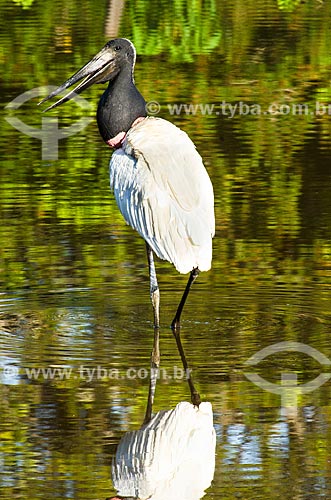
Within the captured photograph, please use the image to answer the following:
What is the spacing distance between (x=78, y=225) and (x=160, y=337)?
3184 millimetres

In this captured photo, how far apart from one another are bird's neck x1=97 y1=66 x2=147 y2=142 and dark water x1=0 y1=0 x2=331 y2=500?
100 cm

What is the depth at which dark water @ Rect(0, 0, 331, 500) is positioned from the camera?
6.97 metres

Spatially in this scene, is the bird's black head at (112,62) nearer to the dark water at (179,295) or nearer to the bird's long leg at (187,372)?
the dark water at (179,295)

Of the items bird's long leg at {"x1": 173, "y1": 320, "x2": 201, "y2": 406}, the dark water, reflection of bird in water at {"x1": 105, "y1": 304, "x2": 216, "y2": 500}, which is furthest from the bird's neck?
reflection of bird in water at {"x1": 105, "y1": 304, "x2": 216, "y2": 500}

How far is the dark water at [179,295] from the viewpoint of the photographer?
697 cm

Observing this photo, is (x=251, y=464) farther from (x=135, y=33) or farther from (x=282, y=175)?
(x=135, y=33)

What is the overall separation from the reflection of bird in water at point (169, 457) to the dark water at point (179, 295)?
70 millimetres

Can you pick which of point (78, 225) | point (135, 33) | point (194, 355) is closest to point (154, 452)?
point (194, 355)

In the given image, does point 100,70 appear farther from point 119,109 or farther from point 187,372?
point 187,372

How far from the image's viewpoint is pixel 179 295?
979 centimetres

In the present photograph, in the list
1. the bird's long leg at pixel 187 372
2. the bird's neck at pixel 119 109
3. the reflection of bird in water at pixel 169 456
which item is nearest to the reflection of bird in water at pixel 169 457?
the reflection of bird in water at pixel 169 456

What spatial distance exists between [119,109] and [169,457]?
3.47 metres

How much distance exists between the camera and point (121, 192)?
29.9ft

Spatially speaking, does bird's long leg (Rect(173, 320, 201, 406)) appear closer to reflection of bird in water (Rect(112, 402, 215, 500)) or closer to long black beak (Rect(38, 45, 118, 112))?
reflection of bird in water (Rect(112, 402, 215, 500))
